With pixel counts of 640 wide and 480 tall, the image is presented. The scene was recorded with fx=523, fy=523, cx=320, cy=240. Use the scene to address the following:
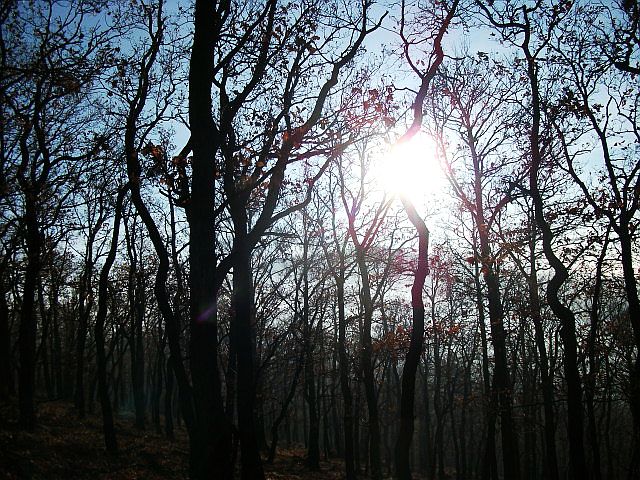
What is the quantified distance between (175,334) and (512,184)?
9013mm

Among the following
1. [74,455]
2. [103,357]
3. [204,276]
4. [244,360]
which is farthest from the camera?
[103,357]

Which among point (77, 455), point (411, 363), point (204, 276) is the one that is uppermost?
point (204, 276)

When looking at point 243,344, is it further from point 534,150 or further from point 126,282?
point 126,282

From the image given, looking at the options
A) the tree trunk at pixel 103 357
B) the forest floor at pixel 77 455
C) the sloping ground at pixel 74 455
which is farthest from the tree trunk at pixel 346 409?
the tree trunk at pixel 103 357

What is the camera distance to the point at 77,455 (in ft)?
53.8

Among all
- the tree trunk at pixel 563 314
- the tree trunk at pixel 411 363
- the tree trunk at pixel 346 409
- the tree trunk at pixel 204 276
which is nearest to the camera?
the tree trunk at pixel 204 276

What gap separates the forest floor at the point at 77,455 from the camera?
532 inches

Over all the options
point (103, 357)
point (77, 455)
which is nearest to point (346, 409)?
point (103, 357)

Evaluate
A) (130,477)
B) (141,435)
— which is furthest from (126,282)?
(130,477)

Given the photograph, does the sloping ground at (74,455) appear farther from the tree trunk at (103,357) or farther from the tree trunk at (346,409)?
the tree trunk at (346,409)

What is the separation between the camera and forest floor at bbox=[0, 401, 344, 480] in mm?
13516

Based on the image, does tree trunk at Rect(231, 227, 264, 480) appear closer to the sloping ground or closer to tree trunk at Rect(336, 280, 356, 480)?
the sloping ground

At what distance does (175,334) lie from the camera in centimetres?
1262

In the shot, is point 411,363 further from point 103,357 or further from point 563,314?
point 103,357
